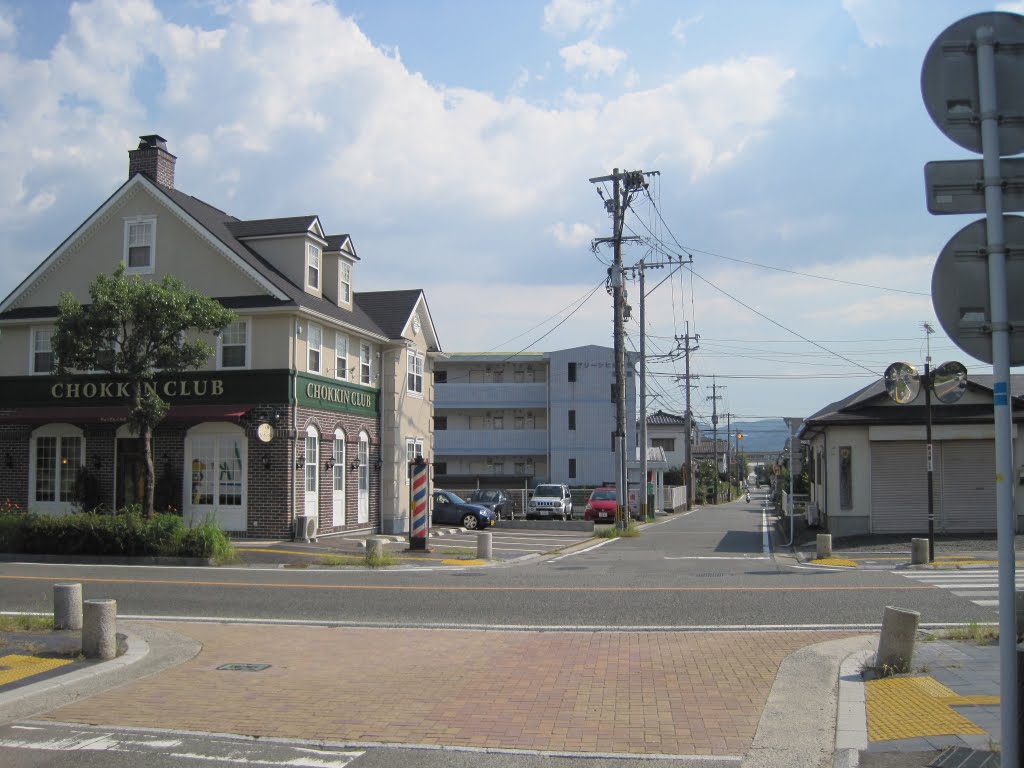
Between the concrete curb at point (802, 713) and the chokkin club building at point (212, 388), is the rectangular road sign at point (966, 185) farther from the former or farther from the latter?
the chokkin club building at point (212, 388)

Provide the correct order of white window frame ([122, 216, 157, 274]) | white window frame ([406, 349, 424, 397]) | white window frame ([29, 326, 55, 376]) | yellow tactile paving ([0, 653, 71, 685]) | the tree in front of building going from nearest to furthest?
1. yellow tactile paving ([0, 653, 71, 685])
2. the tree in front of building
3. white window frame ([122, 216, 157, 274])
4. white window frame ([29, 326, 55, 376])
5. white window frame ([406, 349, 424, 397])

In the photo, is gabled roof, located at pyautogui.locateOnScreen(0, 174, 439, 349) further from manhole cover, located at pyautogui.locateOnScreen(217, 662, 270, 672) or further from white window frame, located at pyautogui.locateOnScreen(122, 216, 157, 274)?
manhole cover, located at pyautogui.locateOnScreen(217, 662, 270, 672)

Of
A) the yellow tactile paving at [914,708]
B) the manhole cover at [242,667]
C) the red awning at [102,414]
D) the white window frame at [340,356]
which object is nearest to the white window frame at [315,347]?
the white window frame at [340,356]

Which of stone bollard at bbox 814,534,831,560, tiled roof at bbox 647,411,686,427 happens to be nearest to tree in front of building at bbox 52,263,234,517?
stone bollard at bbox 814,534,831,560

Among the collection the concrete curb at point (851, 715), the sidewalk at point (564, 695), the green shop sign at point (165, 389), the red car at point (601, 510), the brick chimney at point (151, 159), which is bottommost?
the red car at point (601, 510)

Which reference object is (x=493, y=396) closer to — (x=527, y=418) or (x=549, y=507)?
(x=527, y=418)

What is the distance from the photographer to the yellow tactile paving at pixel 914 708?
6.59m

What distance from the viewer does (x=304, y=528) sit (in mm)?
24891

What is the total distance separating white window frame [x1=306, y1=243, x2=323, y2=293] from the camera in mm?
28156

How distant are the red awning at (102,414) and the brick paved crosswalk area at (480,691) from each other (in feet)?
46.4

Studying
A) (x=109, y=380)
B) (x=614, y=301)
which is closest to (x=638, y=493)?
(x=614, y=301)

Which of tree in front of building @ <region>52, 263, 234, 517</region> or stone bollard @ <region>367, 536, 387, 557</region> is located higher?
tree in front of building @ <region>52, 263, 234, 517</region>

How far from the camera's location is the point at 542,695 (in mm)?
8258

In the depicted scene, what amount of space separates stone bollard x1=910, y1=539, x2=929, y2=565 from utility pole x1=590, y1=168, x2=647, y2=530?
13.9 metres
